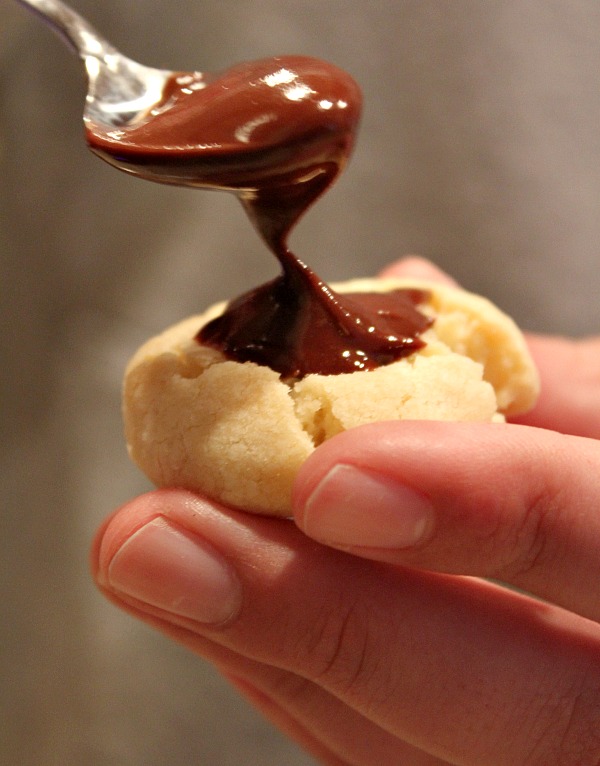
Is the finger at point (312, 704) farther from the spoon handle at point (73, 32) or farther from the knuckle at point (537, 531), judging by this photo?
the spoon handle at point (73, 32)

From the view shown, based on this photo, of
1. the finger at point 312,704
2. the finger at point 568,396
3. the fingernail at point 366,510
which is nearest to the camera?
the fingernail at point 366,510

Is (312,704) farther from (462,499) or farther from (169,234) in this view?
(169,234)

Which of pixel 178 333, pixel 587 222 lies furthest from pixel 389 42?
pixel 178 333

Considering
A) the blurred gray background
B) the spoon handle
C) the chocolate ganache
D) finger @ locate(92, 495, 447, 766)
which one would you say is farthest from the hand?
the blurred gray background

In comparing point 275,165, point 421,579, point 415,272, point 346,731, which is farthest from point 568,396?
point 275,165

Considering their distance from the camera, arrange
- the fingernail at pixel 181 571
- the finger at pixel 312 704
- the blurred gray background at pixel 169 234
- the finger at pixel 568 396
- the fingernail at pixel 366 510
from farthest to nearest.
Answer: the blurred gray background at pixel 169 234, the finger at pixel 568 396, the finger at pixel 312 704, the fingernail at pixel 181 571, the fingernail at pixel 366 510

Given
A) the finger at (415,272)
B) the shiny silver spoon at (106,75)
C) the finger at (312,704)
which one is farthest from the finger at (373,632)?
the finger at (415,272)

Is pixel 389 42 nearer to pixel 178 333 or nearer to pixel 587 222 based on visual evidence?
pixel 587 222
